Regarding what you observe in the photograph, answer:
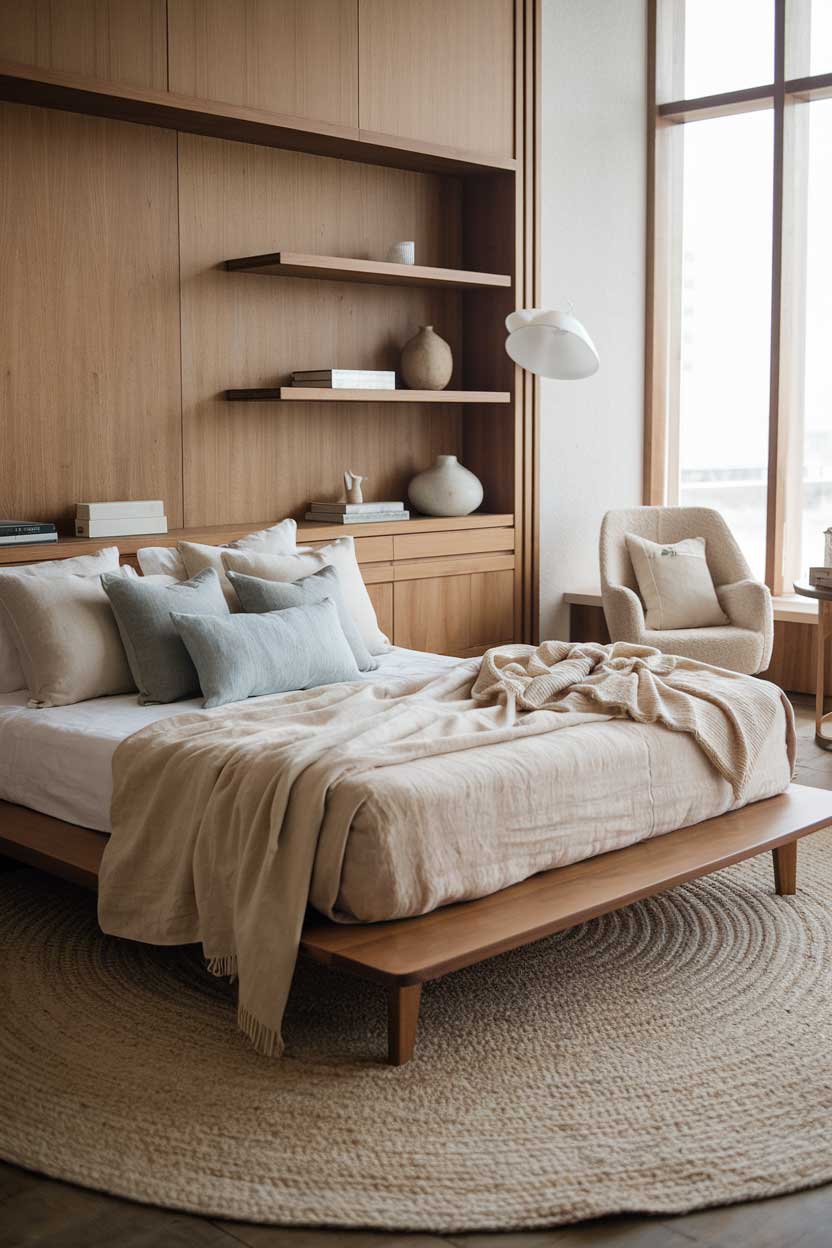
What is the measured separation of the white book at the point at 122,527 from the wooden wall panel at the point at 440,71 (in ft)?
5.74

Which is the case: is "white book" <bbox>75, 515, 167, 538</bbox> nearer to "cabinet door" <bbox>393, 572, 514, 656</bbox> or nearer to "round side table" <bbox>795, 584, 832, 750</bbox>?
"cabinet door" <bbox>393, 572, 514, 656</bbox>

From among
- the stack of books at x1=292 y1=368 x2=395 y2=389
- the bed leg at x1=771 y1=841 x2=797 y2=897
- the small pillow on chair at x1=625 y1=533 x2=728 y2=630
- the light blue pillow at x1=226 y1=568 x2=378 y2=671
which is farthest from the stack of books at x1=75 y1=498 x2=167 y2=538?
the bed leg at x1=771 y1=841 x2=797 y2=897

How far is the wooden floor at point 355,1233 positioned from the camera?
6.93 ft

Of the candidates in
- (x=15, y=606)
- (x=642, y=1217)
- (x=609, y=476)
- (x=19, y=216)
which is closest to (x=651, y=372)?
(x=609, y=476)

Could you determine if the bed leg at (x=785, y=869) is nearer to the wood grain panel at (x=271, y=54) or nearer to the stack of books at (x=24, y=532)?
the stack of books at (x=24, y=532)

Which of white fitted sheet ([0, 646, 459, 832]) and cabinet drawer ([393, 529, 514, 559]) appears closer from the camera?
white fitted sheet ([0, 646, 459, 832])

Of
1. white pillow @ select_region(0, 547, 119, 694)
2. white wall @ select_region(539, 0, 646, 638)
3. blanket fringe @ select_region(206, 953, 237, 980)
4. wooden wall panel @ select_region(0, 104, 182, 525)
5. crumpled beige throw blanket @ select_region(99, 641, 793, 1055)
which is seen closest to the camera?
crumpled beige throw blanket @ select_region(99, 641, 793, 1055)

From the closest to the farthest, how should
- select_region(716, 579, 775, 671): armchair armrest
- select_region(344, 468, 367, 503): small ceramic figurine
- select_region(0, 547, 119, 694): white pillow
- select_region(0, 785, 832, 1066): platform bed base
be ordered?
select_region(0, 785, 832, 1066): platform bed base, select_region(0, 547, 119, 694): white pillow, select_region(344, 468, 367, 503): small ceramic figurine, select_region(716, 579, 775, 671): armchair armrest

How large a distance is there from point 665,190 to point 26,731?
4.58 metres

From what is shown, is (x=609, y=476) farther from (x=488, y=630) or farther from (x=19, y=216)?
(x=19, y=216)

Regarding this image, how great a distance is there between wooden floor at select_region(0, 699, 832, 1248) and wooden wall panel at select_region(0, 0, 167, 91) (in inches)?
132

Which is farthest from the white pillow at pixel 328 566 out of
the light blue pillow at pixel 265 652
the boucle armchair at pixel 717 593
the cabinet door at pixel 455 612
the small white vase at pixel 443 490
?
the boucle armchair at pixel 717 593

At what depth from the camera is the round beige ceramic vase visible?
219 inches

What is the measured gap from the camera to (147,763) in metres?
3.11
